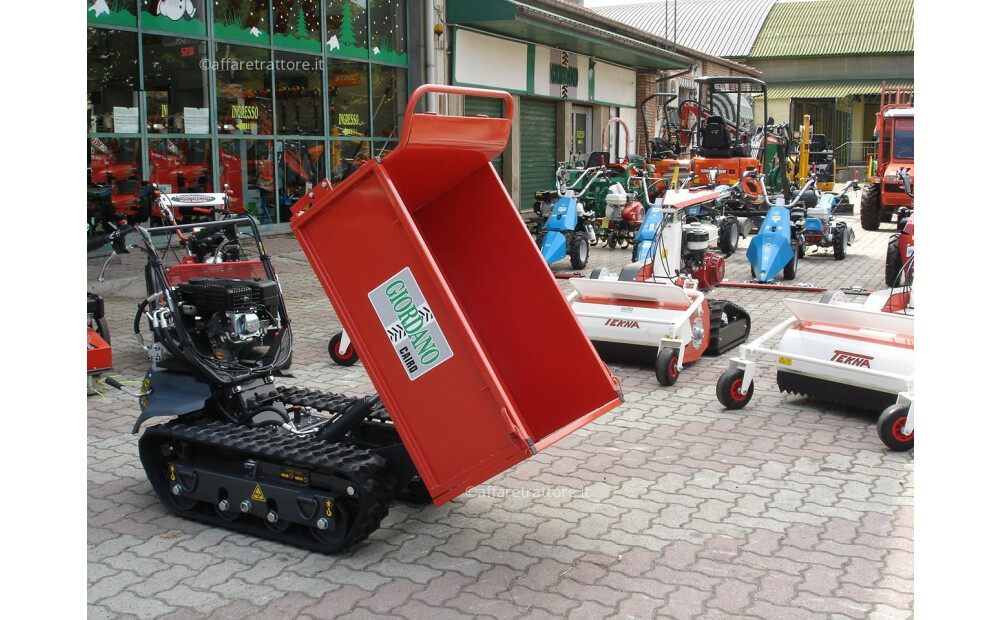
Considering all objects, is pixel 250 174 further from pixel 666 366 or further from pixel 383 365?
pixel 383 365

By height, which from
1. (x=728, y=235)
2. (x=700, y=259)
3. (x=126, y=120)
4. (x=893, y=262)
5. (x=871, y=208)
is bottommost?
(x=893, y=262)

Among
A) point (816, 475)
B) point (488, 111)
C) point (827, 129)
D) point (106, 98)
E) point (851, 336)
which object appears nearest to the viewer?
point (816, 475)

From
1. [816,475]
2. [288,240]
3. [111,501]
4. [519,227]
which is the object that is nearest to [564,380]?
[519,227]

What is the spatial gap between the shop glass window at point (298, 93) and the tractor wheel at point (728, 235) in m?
6.62

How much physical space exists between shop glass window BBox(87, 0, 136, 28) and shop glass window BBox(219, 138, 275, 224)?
2164mm

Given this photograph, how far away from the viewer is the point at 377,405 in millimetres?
4684

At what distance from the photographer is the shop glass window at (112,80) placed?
11.6 m

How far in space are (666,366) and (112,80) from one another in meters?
8.55

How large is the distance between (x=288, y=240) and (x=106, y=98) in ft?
11.6

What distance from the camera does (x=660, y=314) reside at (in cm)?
732

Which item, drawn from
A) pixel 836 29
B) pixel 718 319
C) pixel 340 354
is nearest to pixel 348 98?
pixel 340 354

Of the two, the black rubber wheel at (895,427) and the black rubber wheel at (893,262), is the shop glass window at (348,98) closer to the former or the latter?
the black rubber wheel at (893,262)

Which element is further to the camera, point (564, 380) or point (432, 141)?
point (564, 380)

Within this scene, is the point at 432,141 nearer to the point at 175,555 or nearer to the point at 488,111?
the point at 175,555
